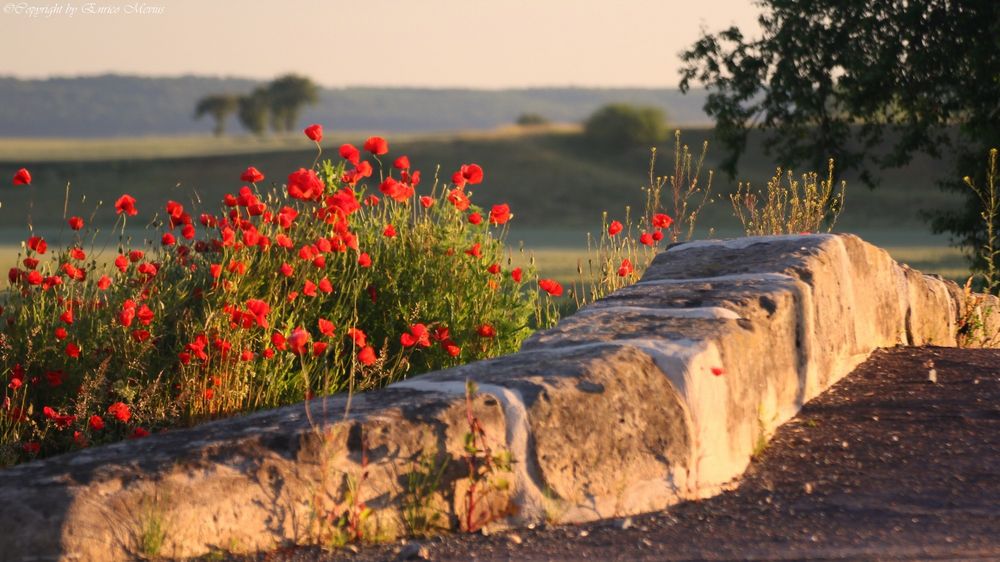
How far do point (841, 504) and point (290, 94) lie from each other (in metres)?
86.7

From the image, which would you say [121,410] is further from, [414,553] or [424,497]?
[414,553]

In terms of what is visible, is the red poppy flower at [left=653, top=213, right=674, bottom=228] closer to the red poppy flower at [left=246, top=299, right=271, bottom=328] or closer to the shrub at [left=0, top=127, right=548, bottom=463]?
the shrub at [left=0, top=127, right=548, bottom=463]

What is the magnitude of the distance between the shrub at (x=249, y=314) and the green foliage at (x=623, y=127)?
40.4 meters

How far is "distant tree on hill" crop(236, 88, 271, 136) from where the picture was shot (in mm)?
90500

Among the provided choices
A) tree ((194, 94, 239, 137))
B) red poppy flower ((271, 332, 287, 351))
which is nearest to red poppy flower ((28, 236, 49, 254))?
red poppy flower ((271, 332, 287, 351))

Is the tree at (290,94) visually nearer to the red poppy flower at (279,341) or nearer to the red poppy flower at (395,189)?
A: the red poppy flower at (395,189)

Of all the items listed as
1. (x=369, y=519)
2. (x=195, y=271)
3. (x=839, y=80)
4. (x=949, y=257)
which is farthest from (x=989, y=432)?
(x=949, y=257)

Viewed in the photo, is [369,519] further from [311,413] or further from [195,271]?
A: [195,271]

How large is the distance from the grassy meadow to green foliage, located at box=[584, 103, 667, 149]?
0.65 metres

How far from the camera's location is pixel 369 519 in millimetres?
3596

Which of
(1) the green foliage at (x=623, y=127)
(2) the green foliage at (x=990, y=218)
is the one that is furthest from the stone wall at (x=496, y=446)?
(1) the green foliage at (x=623, y=127)

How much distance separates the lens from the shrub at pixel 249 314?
4766 mm

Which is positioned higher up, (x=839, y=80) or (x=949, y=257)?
(x=839, y=80)

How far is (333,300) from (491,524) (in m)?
2.18
